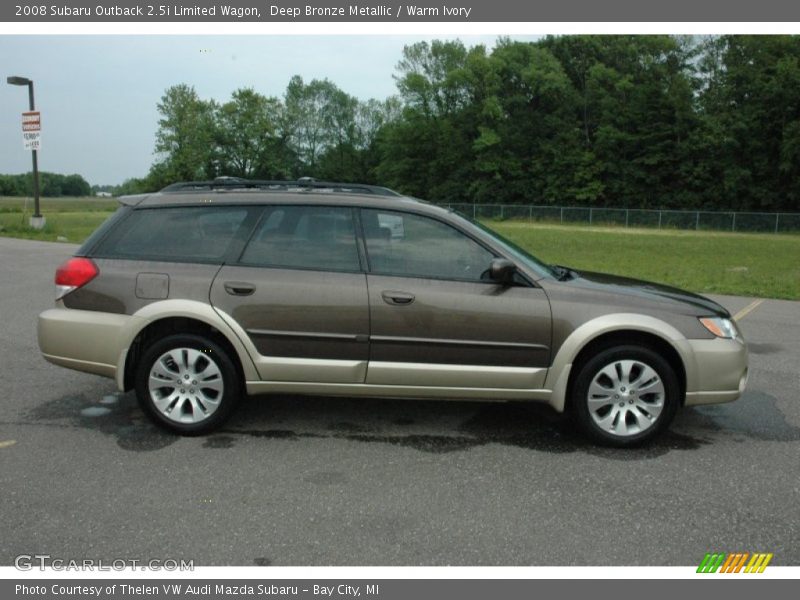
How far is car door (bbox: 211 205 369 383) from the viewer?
14.9 feet

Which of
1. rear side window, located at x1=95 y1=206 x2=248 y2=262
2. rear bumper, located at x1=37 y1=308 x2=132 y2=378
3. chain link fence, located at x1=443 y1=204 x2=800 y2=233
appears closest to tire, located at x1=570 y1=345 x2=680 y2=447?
rear side window, located at x1=95 y1=206 x2=248 y2=262

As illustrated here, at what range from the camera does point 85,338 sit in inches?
185

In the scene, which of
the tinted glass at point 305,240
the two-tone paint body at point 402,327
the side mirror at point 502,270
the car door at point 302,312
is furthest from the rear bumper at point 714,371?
the tinted glass at point 305,240

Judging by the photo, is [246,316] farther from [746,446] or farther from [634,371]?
[746,446]

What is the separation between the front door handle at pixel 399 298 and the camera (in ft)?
14.8

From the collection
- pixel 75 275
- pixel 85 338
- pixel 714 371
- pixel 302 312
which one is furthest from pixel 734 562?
pixel 75 275

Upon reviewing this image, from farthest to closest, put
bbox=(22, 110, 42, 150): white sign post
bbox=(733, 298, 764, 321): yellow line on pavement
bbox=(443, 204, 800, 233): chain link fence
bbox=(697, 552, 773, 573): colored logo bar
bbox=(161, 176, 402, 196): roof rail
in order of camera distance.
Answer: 1. bbox=(443, 204, 800, 233): chain link fence
2. bbox=(22, 110, 42, 150): white sign post
3. bbox=(733, 298, 764, 321): yellow line on pavement
4. bbox=(161, 176, 402, 196): roof rail
5. bbox=(697, 552, 773, 573): colored logo bar

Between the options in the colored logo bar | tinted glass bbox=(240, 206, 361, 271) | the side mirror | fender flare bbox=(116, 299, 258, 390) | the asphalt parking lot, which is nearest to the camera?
the colored logo bar

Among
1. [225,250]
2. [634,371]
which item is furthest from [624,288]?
[225,250]

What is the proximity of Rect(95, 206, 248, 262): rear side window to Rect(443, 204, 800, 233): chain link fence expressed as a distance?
3393cm

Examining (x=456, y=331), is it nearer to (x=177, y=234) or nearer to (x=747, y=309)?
(x=177, y=234)

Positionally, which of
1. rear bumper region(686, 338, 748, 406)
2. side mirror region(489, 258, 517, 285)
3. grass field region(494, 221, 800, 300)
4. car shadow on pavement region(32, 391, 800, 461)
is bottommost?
car shadow on pavement region(32, 391, 800, 461)

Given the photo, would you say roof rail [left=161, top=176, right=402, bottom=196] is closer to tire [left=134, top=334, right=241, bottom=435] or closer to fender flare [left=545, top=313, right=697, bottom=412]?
tire [left=134, top=334, right=241, bottom=435]

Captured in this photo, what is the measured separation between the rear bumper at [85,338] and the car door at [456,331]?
175 centimetres
